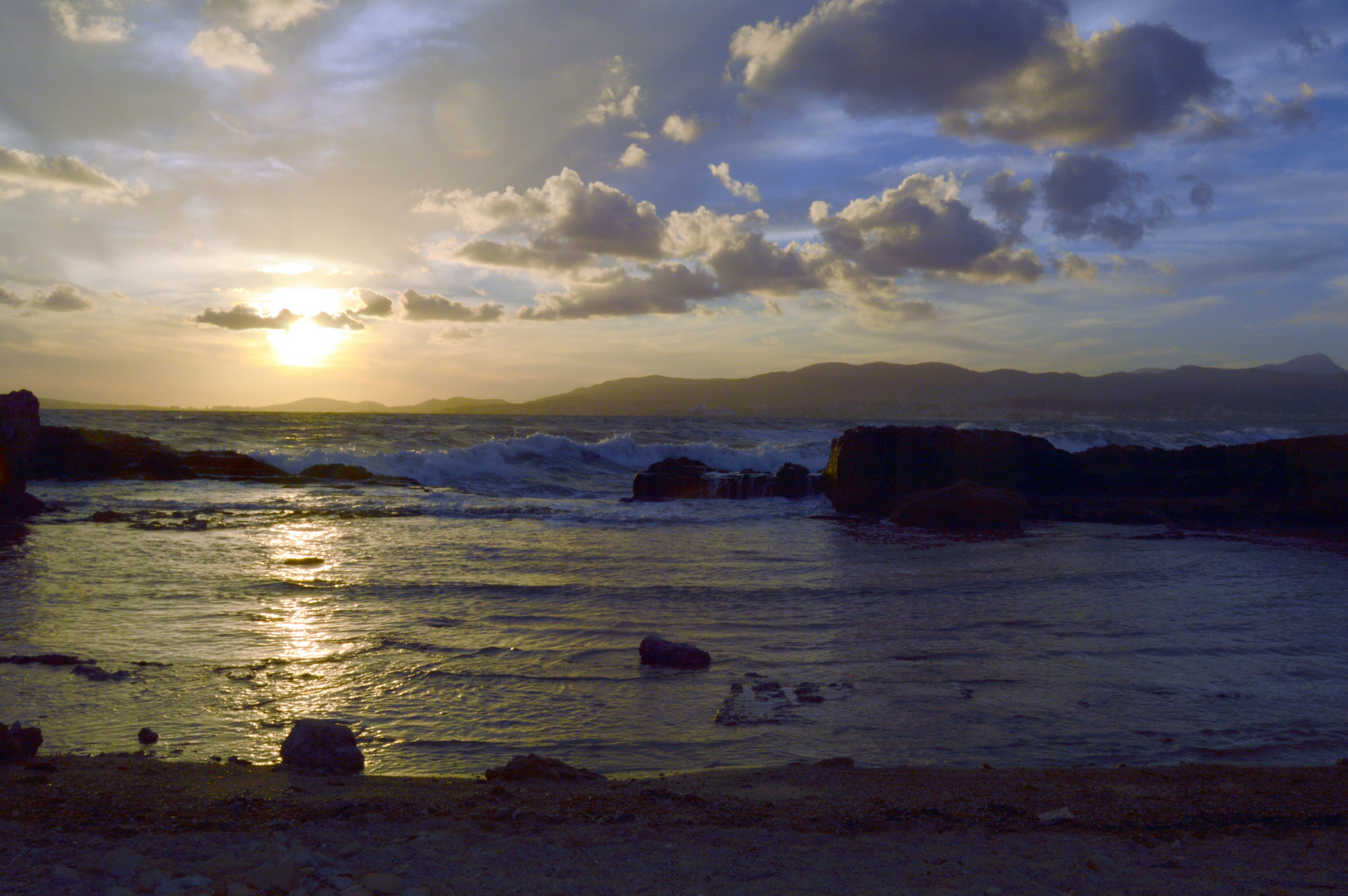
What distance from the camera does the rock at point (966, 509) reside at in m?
15.4

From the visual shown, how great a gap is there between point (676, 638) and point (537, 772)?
3.20 m

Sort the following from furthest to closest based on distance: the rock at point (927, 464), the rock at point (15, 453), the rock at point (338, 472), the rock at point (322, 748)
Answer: the rock at point (338, 472) → the rock at point (927, 464) → the rock at point (15, 453) → the rock at point (322, 748)

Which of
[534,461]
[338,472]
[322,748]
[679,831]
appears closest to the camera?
[679,831]

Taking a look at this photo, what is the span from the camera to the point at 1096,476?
19.0 metres

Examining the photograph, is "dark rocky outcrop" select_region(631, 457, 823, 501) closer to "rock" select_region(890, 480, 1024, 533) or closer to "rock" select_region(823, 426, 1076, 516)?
"rock" select_region(823, 426, 1076, 516)

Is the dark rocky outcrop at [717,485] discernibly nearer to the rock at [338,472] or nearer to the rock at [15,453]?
the rock at [338,472]

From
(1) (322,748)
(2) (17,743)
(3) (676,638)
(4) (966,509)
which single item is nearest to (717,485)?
(4) (966,509)

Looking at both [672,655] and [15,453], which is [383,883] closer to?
[672,655]

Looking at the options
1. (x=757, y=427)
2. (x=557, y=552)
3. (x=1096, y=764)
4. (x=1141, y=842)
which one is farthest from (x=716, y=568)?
(x=757, y=427)

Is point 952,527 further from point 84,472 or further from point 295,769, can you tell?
point 84,472

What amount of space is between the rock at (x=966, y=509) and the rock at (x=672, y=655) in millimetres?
10527

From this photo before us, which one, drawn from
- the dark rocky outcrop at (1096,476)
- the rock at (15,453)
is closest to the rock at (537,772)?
the dark rocky outcrop at (1096,476)

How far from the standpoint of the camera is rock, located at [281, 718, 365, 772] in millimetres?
4312

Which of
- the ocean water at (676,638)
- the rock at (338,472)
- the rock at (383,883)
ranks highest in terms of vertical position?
the rock at (338,472)
